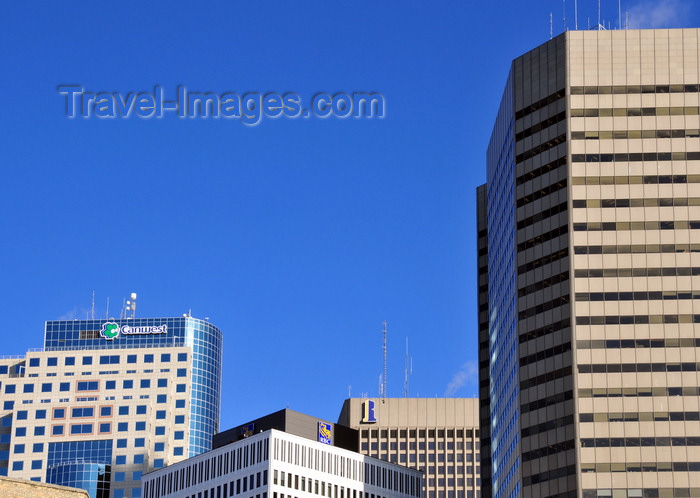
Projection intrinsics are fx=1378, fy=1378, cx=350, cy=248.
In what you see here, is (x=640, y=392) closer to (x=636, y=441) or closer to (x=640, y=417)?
(x=640, y=417)

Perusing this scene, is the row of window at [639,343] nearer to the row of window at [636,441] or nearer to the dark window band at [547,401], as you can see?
the dark window band at [547,401]

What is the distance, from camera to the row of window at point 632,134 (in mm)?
198500

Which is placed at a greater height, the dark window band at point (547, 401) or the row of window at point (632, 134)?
the row of window at point (632, 134)

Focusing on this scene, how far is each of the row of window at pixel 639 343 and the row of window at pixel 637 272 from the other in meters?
9.31

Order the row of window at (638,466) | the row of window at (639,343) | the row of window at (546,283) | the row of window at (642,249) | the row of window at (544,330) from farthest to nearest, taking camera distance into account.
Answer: the row of window at (546,283) → the row of window at (642,249) → the row of window at (544,330) → the row of window at (639,343) → the row of window at (638,466)

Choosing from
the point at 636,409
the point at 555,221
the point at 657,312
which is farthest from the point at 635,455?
the point at 555,221

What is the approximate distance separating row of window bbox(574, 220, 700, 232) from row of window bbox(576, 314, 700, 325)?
12.8 metres

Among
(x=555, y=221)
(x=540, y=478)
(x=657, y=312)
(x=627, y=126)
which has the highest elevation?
(x=627, y=126)

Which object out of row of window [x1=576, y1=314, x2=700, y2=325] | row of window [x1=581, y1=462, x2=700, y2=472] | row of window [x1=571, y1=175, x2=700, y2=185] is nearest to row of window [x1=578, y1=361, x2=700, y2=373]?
row of window [x1=576, y1=314, x2=700, y2=325]

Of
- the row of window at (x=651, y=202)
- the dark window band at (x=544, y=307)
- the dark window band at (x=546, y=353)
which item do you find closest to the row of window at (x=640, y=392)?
the dark window band at (x=546, y=353)

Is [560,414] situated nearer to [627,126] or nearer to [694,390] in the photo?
[694,390]

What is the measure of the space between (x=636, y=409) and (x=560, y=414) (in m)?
10.2

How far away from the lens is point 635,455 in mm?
183000

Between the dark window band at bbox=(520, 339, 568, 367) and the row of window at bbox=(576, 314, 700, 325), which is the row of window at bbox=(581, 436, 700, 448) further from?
the row of window at bbox=(576, 314, 700, 325)
